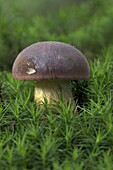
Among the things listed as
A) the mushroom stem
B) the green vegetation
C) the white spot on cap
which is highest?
the white spot on cap

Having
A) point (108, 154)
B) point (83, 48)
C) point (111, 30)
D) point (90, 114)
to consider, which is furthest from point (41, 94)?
point (111, 30)

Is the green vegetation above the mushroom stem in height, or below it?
below

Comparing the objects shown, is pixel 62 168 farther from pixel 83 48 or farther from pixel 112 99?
pixel 83 48

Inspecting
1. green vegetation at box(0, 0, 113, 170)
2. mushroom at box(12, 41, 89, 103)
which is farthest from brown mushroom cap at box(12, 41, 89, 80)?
green vegetation at box(0, 0, 113, 170)

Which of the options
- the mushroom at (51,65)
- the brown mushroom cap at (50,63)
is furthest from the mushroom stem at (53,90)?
the brown mushroom cap at (50,63)

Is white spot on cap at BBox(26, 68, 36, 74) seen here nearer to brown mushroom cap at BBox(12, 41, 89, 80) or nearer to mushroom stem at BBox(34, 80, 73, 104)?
brown mushroom cap at BBox(12, 41, 89, 80)

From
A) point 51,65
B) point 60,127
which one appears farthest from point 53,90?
point 60,127

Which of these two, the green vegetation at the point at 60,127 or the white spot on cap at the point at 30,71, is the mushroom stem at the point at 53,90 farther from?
the white spot on cap at the point at 30,71

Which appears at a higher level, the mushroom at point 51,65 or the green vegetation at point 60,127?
the mushroom at point 51,65
